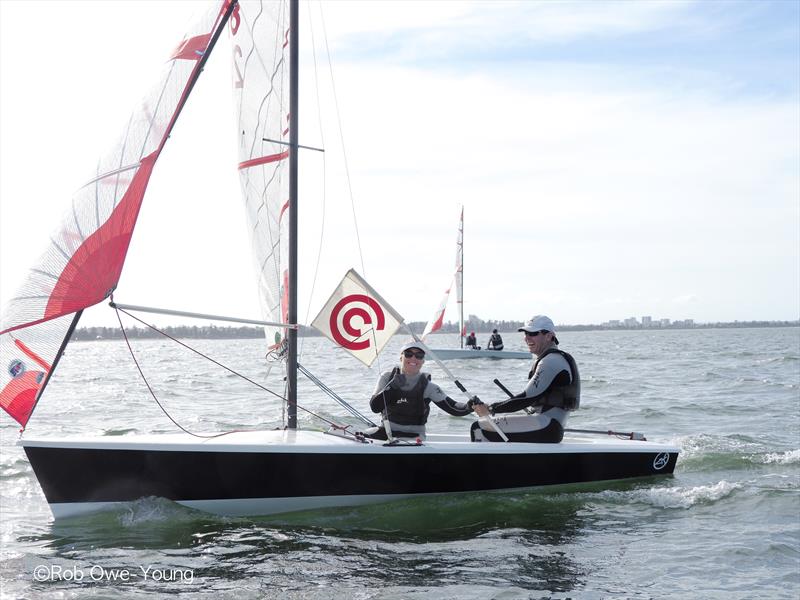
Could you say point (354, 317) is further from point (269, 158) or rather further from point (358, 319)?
point (269, 158)

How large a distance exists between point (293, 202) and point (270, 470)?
2619 millimetres

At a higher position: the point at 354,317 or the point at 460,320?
the point at 354,317

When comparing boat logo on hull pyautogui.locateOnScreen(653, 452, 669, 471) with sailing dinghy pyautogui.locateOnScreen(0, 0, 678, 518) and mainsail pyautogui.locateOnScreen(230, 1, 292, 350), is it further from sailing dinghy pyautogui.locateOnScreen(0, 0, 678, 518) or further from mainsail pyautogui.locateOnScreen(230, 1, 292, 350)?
mainsail pyautogui.locateOnScreen(230, 1, 292, 350)

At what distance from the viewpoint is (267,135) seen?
26.1 ft

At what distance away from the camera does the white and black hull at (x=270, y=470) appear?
662 cm

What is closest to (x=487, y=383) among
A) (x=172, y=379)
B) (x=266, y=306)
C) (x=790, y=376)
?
(x=790, y=376)

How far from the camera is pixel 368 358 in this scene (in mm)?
7582

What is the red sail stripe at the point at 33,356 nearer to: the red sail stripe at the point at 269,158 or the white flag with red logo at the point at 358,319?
the white flag with red logo at the point at 358,319

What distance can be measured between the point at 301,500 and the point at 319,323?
1.61 m

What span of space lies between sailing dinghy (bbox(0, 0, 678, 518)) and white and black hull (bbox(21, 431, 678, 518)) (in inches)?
0.4

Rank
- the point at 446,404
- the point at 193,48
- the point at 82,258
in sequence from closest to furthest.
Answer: the point at 82,258 < the point at 193,48 < the point at 446,404

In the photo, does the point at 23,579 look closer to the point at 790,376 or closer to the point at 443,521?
the point at 443,521

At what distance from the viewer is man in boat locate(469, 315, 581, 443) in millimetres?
7301

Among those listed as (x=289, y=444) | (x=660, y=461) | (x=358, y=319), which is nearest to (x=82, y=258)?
(x=289, y=444)
